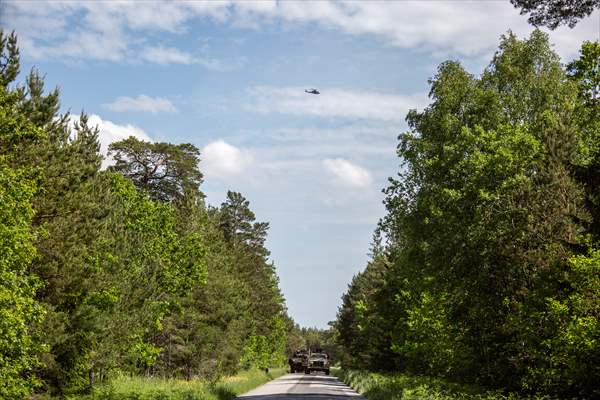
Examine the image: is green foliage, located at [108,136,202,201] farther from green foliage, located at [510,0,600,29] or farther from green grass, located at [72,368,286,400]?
green foliage, located at [510,0,600,29]

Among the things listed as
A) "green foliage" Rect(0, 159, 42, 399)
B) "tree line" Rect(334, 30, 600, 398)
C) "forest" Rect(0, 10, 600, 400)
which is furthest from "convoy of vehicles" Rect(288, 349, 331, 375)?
"green foliage" Rect(0, 159, 42, 399)

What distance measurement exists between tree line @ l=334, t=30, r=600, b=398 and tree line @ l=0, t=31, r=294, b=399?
1241cm

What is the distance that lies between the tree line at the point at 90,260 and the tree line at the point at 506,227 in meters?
12.4

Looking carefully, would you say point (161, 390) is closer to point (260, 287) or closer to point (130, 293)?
point (130, 293)

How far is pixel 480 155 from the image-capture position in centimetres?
2683

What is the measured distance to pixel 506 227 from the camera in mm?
23641

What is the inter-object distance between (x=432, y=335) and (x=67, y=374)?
17229 mm

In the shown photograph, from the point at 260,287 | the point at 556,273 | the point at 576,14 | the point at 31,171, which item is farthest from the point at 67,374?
the point at 260,287

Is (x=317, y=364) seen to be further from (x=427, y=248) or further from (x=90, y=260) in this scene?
(x=90, y=260)

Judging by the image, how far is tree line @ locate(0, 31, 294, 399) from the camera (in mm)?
17266

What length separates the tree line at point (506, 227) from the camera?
58.9ft

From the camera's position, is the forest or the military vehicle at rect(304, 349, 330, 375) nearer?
the forest

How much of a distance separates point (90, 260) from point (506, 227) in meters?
14.6

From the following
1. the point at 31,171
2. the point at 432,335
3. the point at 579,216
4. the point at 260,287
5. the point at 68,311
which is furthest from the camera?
the point at 260,287
